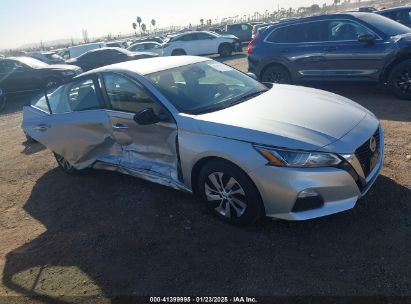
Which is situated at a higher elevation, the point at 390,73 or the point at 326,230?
the point at 390,73

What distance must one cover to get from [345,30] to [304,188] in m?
5.60

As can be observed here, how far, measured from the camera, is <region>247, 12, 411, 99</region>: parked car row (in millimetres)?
6922

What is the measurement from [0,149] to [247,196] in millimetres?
6619

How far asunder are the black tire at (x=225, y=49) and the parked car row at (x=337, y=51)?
12.1m

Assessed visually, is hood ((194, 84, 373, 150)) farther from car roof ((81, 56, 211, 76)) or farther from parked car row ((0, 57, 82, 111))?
parked car row ((0, 57, 82, 111))

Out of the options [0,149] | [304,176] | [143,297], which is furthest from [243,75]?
[0,149]

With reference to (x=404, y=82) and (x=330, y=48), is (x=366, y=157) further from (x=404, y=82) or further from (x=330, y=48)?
(x=330, y=48)

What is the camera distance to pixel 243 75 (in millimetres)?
4934

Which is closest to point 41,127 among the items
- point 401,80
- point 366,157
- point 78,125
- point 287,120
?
point 78,125

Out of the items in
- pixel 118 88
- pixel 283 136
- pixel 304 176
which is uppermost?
pixel 118 88

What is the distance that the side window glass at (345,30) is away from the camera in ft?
23.9

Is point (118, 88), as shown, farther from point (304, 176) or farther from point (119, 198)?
point (304, 176)

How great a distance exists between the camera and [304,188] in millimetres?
3074

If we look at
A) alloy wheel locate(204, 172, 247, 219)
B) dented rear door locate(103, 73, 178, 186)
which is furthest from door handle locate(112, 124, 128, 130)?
alloy wheel locate(204, 172, 247, 219)
